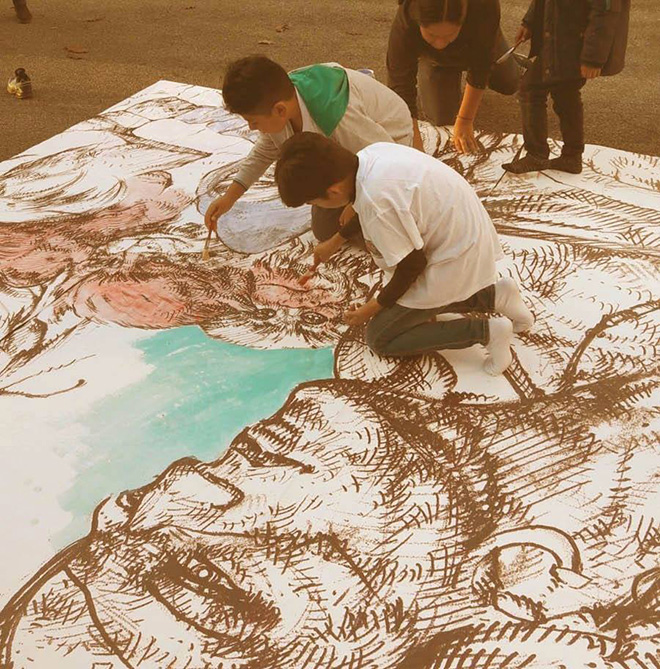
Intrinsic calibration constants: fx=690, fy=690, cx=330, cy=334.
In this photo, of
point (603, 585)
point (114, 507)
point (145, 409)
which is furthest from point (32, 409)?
point (603, 585)

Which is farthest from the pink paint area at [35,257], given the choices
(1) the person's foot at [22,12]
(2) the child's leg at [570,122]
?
(1) the person's foot at [22,12]

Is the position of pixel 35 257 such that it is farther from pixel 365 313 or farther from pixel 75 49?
pixel 75 49

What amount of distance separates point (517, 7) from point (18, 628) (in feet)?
14.1

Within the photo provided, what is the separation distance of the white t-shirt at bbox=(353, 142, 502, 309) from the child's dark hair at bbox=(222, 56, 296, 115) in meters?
0.38

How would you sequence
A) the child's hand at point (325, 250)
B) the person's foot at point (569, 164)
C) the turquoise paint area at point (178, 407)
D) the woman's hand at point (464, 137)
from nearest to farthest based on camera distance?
the turquoise paint area at point (178, 407), the child's hand at point (325, 250), the person's foot at point (569, 164), the woman's hand at point (464, 137)

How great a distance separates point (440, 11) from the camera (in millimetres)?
2051

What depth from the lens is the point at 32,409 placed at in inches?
70.2

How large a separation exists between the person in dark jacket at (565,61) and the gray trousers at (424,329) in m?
0.98

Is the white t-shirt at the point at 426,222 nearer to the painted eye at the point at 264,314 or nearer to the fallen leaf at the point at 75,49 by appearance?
the painted eye at the point at 264,314

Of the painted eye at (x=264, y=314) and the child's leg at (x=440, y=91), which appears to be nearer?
the painted eye at (x=264, y=314)

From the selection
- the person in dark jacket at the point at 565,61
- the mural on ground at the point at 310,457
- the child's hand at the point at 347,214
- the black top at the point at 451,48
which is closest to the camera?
the mural on ground at the point at 310,457

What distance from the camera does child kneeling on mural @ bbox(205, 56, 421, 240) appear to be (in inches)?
72.3

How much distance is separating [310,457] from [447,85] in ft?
6.19

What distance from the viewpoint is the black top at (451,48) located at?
2338 mm
